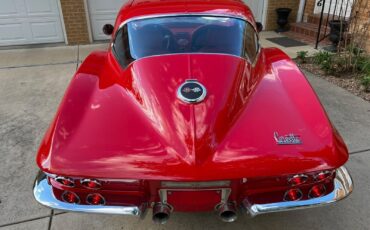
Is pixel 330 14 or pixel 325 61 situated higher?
pixel 330 14

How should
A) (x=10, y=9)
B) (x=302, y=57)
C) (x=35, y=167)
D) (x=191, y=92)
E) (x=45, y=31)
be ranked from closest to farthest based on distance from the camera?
(x=191, y=92)
(x=35, y=167)
(x=302, y=57)
(x=10, y=9)
(x=45, y=31)

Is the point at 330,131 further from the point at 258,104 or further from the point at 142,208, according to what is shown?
the point at 142,208

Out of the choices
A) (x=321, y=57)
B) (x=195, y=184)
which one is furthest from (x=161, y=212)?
(x=321, y=57)

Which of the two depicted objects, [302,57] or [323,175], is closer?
[323,175]

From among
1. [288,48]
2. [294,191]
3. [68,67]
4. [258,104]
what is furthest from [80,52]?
[294,191]

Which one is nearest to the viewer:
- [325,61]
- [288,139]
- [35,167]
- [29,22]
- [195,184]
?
[195,184]

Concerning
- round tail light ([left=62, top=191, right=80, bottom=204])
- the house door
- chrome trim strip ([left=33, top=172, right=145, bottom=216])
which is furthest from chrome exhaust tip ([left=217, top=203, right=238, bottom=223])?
the house door

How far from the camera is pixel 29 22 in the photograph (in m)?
7.22

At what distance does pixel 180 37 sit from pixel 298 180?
158cm

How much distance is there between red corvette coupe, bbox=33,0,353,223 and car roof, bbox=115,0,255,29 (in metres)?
0.64

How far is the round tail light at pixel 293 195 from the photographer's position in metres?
1.88

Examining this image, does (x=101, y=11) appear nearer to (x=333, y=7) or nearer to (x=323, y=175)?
(x=333, y=7)

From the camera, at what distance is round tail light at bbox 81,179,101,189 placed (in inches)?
70.3

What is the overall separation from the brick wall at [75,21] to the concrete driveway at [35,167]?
5.40 feet
